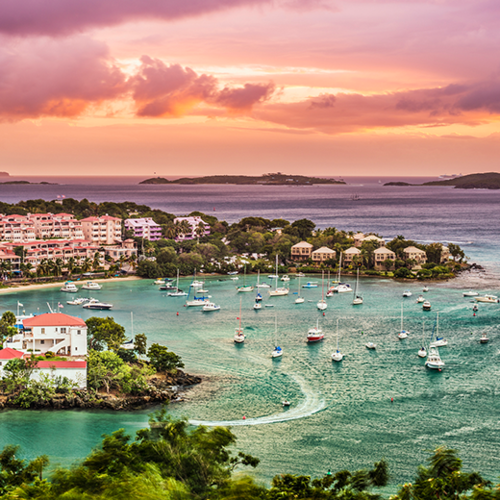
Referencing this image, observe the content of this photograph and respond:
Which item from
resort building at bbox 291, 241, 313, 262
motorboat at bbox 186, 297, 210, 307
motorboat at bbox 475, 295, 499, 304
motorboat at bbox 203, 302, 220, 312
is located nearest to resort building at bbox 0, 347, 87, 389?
motorboat at bbox 203, 302, 220, 312

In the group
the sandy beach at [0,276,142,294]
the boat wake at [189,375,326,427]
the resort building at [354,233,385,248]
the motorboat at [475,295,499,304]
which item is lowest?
the boat wake at [189,375,326,427]

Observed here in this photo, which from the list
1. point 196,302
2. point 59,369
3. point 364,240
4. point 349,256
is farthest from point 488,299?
point 59,369

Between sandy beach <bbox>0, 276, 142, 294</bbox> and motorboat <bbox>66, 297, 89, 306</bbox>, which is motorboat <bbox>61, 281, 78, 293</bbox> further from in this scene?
motorboat <bbox>66, 297, 89, 306</bbox>

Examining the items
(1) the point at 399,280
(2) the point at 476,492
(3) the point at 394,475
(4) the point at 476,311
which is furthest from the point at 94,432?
(1) the point at 399,280

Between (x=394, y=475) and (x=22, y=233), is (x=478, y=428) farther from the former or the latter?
(x=22, y=233)

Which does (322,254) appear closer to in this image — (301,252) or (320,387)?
(301,252)
